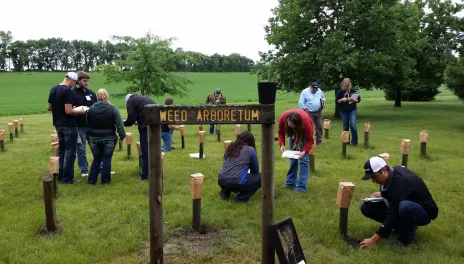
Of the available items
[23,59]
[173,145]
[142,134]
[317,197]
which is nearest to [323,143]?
[173,145]

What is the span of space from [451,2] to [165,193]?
94.9 ft

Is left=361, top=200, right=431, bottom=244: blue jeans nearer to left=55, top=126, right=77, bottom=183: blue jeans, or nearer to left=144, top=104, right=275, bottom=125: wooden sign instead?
left=144, top=104, right=275, bottom=125: wooden sign

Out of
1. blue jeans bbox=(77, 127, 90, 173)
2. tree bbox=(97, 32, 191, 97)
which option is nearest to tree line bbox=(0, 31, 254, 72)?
tree bbox=(97, 32, 191, 97)

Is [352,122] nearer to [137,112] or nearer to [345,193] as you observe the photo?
[137,112]

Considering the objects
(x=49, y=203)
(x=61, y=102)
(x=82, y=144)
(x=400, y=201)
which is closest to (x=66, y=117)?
(x=61, y=102)

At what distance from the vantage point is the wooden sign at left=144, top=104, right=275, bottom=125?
397cm

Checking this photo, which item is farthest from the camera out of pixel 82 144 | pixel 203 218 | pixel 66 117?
pixel 82 144

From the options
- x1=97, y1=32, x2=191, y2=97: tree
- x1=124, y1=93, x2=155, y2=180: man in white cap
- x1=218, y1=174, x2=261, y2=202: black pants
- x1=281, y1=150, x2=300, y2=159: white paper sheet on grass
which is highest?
x1=97, y1=32, x2=191, y2=97: tree

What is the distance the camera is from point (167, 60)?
836 inches

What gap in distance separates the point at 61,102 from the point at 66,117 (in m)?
0.31

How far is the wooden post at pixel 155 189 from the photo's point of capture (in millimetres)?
4137

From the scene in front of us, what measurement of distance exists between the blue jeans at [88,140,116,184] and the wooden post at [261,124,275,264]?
431cm

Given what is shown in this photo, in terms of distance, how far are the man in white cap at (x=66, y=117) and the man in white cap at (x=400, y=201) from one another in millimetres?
5445

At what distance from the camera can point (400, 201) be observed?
15.5ft
